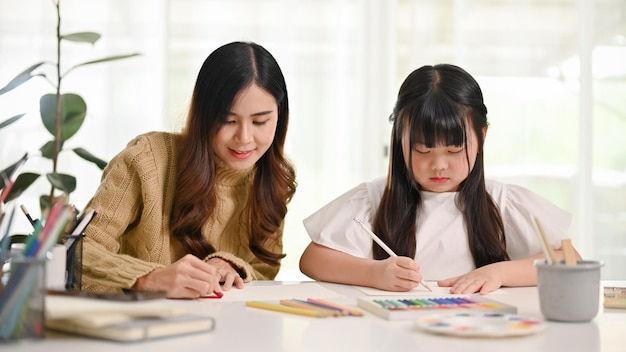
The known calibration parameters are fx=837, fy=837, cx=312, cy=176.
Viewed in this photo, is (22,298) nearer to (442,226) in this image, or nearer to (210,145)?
(210,145)

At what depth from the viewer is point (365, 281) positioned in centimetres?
155

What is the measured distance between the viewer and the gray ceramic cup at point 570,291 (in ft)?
3.76

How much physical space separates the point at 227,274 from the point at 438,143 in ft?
1.69

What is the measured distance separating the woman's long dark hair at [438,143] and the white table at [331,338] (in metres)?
0.55

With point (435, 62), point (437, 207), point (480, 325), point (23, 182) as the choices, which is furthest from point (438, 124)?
point (435, 62)

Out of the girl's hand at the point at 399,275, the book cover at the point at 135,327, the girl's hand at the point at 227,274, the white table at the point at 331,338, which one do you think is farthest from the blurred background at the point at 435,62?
the book cover at the point at 135,327

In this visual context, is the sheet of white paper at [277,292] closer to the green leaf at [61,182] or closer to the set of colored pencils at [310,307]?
the set of colored pencils at [310,307]

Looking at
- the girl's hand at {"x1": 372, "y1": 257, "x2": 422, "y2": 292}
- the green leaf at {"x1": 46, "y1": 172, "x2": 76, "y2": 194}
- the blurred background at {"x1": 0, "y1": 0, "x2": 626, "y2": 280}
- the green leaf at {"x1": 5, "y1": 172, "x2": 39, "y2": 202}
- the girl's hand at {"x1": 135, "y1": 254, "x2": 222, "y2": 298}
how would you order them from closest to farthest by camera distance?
1. the girl's hand at {"x1": 135, "y1": 254, "x2": 222, "y2": 298}
2. the girl's hand at {"x1": 372, "y1": 257, "x2": 422, "y2": 292}
3. the green leaf at {"x1": 46, "y1": 172, "x2": 76, "y2": 194}
4. the green leaf at {"x1": 5, "y1": 172, "x2": 39, "y2": 202}
5. the blurred background at {"x1": 0, "y1": 0, "x2": 626, "y2": 280}

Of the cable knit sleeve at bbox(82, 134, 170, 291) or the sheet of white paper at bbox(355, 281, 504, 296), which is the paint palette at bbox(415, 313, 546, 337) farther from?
the cable knit sleeve at bbox(82, 134, 170, 291)

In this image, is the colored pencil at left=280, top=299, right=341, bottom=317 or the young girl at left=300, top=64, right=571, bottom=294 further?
the young girl at left=300, top=64, right=571, bottom=294

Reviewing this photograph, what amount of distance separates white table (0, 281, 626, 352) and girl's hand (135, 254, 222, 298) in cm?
10

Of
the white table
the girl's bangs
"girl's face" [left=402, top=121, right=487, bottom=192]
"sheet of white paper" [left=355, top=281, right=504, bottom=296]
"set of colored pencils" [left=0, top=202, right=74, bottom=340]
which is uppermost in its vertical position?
the girl's bangs

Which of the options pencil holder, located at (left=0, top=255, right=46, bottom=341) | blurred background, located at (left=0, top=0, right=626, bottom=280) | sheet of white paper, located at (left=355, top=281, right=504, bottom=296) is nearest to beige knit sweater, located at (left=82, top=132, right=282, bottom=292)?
sheet of white paper, located at (left=355, top=281, right=504, bottom=296)

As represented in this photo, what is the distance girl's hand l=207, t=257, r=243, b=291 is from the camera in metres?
1.47
